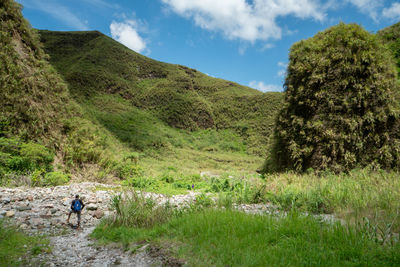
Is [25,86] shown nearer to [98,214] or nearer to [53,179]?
[53,179]

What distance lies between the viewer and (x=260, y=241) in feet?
10.6

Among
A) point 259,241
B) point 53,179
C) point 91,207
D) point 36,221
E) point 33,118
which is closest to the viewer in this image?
point 259,241

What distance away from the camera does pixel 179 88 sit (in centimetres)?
4519

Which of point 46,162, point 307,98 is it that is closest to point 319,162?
point 307,98

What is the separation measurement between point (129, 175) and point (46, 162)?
3739mm

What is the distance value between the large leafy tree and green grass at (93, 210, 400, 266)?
633cm

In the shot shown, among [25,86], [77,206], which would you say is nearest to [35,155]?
[25,86]

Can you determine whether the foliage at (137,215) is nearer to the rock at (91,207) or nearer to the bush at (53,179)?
the rock at (91,207)

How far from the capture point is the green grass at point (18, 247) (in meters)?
3.36

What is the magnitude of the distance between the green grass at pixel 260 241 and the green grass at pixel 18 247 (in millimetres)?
997

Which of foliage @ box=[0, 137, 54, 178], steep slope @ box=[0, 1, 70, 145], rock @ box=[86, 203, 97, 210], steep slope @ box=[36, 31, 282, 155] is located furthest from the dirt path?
steep slope @ box=[36, 31, 282, 155]

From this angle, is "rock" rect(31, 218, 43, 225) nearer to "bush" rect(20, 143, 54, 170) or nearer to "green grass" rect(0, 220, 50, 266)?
"green grass" rect(0, 220, 50, 266)

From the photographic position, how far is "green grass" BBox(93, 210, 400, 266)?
262 centimetres

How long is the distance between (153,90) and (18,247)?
40490mm
